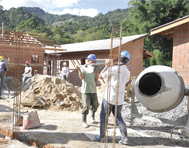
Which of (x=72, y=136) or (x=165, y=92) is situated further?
(x=72, y=136)

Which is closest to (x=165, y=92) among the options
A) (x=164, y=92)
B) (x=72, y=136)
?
(x=164, y=92)

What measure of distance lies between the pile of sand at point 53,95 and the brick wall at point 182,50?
13.0 ft

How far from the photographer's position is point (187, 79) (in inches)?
271

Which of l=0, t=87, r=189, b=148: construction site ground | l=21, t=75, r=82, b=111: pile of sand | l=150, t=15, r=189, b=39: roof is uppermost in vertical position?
l=150, t=15, r=189, b=39: roof

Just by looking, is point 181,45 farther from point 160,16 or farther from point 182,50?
point 160,16

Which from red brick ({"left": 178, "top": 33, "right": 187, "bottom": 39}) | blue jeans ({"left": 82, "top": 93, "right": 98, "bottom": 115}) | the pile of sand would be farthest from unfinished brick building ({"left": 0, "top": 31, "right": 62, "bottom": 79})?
blue jeans ({"left": 82, "top": 93, "right": 98, "bottom": 115})

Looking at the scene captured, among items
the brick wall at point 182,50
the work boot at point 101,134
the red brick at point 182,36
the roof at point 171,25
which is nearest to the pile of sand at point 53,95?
the work boot at point 101,134

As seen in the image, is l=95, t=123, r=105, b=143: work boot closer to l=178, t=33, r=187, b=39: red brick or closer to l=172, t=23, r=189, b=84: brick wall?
l=172, t=23, r=189, b=84: brick wall

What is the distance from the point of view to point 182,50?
7059mm

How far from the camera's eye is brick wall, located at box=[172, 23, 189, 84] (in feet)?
22.7

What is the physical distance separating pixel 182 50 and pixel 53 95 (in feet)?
16.7

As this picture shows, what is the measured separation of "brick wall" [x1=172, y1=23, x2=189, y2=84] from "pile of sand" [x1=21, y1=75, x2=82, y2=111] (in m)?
3.97

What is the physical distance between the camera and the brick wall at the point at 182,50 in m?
6.92

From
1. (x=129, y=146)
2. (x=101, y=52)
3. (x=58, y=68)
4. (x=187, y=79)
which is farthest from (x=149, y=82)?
(x=58, y=68)
